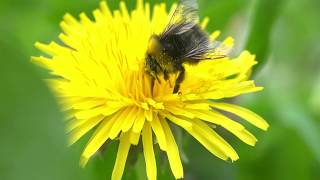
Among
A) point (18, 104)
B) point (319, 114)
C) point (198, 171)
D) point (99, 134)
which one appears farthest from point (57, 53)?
point (319, 114)

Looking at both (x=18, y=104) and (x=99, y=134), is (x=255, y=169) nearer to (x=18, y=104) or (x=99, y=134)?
(x=99, y=134)

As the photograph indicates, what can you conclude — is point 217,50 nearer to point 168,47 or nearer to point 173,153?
point 168,47

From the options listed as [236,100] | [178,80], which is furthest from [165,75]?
[236,100]

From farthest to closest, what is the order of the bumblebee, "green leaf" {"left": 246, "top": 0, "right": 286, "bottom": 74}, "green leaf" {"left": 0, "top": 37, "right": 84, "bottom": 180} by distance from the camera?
1. "green leaf" {"left": 246, "top": 0, "right": 286, "bottom": 74}
2. the bumblebee
3. "green leaf" {"left": 0, "top": 37, "right": 84, "bottom": 180}

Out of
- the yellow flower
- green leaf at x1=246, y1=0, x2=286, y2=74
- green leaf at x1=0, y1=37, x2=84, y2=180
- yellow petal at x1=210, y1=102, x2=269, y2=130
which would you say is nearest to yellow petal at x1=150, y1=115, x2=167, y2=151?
the yellow flower

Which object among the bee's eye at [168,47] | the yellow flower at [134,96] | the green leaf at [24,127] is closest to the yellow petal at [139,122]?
the yellow flower at [134,96]

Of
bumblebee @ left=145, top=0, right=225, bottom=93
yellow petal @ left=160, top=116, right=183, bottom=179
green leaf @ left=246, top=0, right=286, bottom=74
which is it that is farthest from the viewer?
green leaf @ left=246, top=0, right=286, bottom=74

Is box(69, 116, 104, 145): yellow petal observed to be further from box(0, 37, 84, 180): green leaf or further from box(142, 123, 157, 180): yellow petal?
box(0, 37, 84, 180): green leaf
